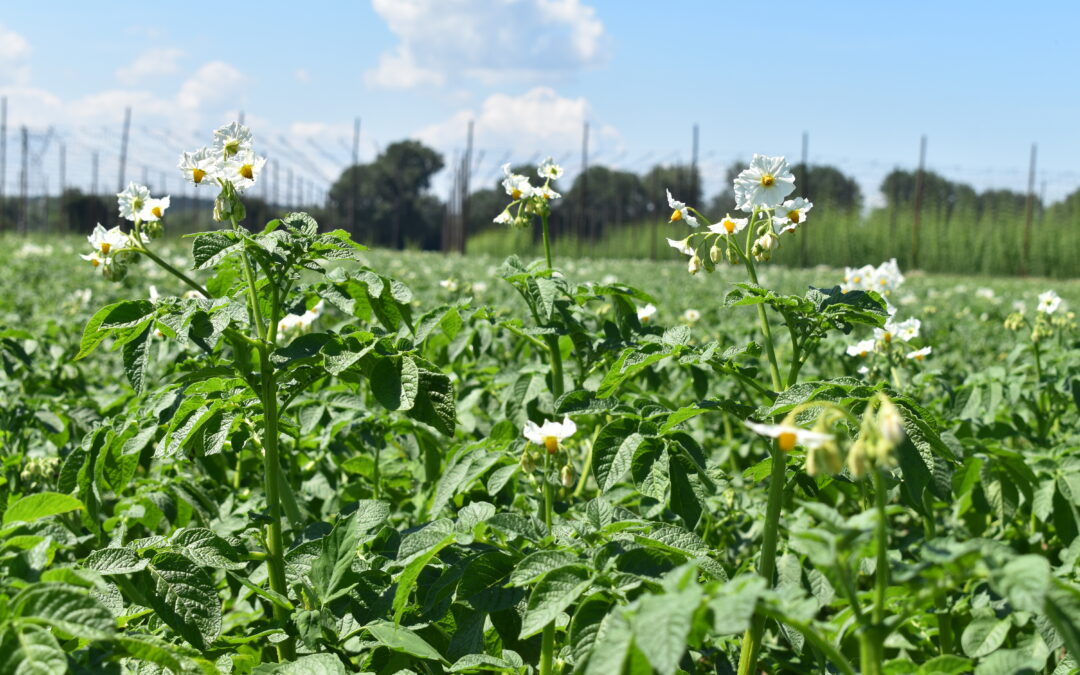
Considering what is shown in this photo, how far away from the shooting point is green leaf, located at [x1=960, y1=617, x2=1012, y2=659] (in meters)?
2.01

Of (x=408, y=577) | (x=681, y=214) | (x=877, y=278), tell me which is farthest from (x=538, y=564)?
(x=877, y=278)

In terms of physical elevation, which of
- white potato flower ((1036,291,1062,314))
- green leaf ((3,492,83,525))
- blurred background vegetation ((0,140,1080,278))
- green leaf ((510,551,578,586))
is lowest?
green leaf ((510,551,578,586))

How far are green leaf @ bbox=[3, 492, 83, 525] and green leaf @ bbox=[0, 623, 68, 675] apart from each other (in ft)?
0.84

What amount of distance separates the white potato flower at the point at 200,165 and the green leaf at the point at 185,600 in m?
0.83

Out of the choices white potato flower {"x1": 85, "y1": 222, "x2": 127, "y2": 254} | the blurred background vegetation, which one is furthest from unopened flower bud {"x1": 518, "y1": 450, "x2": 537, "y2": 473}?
the blurred background vegetation

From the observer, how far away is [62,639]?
4.50ft

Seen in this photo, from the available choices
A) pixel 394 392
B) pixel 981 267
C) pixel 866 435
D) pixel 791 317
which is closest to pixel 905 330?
pixel 791 317

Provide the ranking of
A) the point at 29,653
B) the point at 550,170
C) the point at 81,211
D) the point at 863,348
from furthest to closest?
1. the point at 81,211
2. the point at 863,348
3. the point at 550,170
4. the point at 29,653

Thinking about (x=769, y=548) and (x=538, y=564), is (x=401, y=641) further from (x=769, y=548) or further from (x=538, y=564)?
(x=769, y=548)

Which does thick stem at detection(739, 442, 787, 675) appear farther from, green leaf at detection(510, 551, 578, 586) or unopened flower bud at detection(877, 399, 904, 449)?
unopened flower bud at detection(877, 399, 904, 449)

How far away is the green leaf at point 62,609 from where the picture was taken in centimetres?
102

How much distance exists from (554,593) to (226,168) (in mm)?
1192

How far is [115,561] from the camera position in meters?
1.44

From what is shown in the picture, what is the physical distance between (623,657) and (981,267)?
29.7 metres
